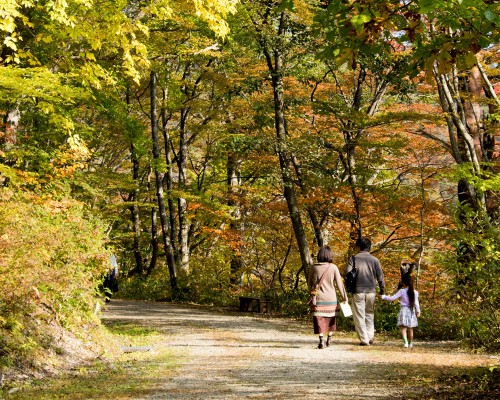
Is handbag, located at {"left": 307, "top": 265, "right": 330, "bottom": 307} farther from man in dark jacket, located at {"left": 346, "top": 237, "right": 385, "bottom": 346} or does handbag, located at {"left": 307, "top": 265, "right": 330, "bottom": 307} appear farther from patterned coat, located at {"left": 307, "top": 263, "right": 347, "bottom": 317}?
man in dark jacket, located at {"left": 346, "top": 237, "right": 385, "bottom": 346}

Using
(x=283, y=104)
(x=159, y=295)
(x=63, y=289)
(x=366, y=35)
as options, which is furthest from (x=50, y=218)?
(x=159, y=295)

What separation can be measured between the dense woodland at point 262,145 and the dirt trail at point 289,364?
1088mm

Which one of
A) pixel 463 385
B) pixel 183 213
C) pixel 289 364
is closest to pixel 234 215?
pixel 183 213

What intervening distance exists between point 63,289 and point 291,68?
9.50 metres

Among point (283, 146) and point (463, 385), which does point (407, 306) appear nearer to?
point (463, 385)

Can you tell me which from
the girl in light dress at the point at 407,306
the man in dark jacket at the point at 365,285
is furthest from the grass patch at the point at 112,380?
the girl in light dress at the point at 407,306

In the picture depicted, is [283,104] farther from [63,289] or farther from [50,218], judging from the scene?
[63,289]

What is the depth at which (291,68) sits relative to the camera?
15516 mm

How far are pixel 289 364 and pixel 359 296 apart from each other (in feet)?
9.18

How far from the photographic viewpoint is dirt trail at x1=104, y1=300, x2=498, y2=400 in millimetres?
5918

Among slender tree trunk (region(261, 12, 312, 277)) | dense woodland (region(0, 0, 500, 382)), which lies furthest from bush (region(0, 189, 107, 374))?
slender tree trunk (region(261, 12, 312, 277))

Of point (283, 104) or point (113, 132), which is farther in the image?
point (113, 132)

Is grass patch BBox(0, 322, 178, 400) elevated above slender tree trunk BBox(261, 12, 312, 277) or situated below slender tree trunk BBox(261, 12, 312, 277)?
below

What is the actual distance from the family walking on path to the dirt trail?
1.06ft
